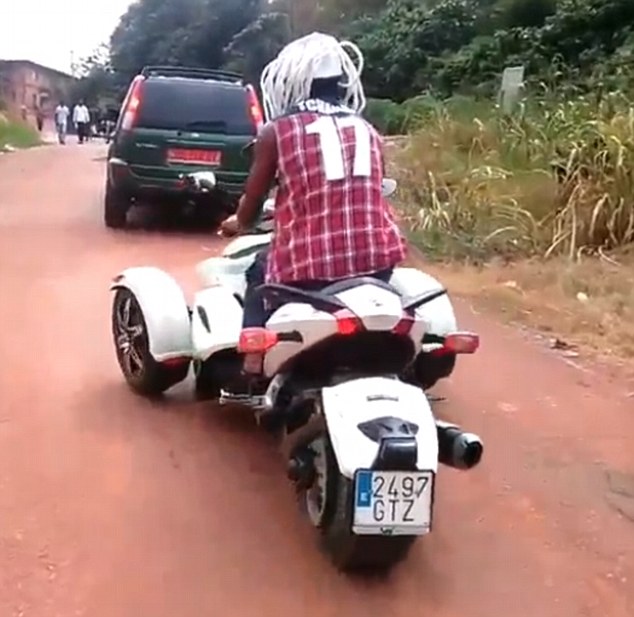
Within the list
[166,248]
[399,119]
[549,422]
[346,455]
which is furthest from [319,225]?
[399,119]

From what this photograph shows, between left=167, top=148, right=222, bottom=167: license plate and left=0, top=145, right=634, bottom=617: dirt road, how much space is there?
184 inches

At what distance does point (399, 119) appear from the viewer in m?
21.9

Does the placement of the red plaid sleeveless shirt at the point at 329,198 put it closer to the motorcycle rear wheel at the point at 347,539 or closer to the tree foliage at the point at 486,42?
the motorcycle rear wheel at the point at 347,539

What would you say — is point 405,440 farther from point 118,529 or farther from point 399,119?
point 399,119

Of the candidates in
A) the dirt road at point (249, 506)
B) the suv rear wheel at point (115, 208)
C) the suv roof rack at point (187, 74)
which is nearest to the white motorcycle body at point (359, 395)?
the dirt road at point (249, 506)

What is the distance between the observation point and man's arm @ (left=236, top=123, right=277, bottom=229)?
4297mm

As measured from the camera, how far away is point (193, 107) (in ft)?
38.7

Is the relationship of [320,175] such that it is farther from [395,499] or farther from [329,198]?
[395,499]

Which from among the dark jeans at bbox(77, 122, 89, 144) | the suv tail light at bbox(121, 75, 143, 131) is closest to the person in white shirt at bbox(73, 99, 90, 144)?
the dark jeans at bbox(77, 122, 89, 144)

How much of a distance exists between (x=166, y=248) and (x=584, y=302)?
4310mm

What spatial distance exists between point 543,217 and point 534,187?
1.87ft

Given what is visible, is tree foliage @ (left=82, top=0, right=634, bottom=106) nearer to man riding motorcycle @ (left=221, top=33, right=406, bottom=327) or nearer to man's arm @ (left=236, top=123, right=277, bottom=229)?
man's arm @ (left=236, top=123, right=277, bottom=229)

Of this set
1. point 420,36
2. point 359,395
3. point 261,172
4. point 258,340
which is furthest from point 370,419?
point 420,36

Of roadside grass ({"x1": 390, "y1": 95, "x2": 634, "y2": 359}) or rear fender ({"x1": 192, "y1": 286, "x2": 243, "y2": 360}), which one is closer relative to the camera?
rear fender ({"x1": 192, "y1": 286, "x2": 243, "y2": 360})
